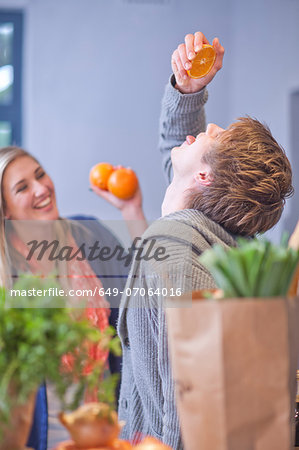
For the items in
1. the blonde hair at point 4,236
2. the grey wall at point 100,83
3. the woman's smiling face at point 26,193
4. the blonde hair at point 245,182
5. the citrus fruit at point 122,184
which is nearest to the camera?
the blonde hair at point 245,182

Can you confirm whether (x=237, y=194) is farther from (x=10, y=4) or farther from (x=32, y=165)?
(x=10, y=4)

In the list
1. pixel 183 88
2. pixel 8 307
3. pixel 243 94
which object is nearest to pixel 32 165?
pixel 183 88

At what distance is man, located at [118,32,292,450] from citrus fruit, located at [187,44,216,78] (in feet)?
0.09

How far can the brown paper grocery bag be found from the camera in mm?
571

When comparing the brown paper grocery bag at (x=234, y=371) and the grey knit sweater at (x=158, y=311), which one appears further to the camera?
the grey knit sweater at (x=158, y=311)

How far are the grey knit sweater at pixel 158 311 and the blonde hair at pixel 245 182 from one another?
54mm

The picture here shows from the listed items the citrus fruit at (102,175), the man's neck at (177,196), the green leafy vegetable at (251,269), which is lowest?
the citrus fruit at (102,175)

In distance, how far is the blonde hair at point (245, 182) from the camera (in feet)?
4.13

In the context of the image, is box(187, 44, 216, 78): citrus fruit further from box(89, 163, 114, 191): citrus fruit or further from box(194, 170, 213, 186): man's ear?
box(89, 163, 114, 191): citrus fruit

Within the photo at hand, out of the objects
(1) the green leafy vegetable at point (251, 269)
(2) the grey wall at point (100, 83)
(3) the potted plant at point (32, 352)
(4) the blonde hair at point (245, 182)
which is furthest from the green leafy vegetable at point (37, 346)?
(2) the grey wall at point (100, 83)

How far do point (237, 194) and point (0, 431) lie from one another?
2.73 feet

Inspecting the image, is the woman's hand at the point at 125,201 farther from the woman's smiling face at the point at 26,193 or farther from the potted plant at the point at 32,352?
the potted plant at the point at 32,352

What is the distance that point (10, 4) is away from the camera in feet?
13.2

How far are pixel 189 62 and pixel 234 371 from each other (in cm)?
106
